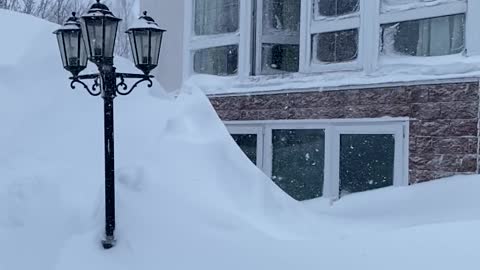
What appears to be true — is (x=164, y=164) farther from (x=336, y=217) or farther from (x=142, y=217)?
(x=336, y=217)

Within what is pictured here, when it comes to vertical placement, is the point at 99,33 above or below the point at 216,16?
below

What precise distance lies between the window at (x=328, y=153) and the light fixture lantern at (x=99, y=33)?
3.56 meters

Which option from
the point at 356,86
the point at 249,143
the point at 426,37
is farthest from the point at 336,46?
the point at 249,143

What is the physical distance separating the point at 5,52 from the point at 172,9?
4.29 m

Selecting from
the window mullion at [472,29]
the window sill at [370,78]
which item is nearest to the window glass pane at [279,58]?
the window sill at [370,78]

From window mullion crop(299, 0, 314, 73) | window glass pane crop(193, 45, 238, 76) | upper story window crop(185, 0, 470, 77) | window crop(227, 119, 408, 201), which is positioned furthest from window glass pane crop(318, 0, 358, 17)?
window glass pane crop(193, 45, 238, 76)

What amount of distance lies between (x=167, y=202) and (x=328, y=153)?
2.96 m

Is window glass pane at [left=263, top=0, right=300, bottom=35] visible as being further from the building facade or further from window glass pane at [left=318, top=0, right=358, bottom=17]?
window glass pane at [left=318, top=0, right=358, bottom=17]

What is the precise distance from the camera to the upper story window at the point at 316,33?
7262mm

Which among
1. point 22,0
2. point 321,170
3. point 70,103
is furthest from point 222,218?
point 22,0

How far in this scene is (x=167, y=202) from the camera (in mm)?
5711

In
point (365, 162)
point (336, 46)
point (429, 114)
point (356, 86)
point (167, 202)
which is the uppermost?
point (336, 46)

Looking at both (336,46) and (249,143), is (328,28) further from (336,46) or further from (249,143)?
(249,143)

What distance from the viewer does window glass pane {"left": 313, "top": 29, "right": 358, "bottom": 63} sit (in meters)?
8.13
